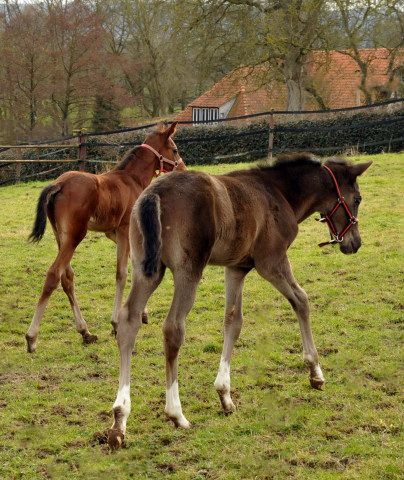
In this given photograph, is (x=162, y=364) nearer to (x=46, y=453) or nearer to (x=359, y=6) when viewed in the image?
(x=46, y=453)

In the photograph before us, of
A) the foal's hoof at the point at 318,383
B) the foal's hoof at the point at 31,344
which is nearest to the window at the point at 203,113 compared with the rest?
the foal's hoof at the point at 31,344

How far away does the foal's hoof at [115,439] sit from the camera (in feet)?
12.5

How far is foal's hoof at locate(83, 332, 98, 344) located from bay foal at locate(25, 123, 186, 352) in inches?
0.4

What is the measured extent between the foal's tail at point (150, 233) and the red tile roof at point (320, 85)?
20213 mm

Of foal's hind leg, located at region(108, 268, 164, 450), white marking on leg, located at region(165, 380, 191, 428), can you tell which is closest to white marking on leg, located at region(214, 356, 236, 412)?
white marking on leg, located at region(165, 380, 191, 428)

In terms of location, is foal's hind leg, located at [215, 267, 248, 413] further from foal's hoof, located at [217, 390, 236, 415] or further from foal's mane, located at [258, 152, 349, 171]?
foal's mane, located at [258, 152, 349, 171]

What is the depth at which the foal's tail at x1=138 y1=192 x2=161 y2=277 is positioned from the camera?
385cm

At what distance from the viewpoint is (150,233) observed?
3.91 meters

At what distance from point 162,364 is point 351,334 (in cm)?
199

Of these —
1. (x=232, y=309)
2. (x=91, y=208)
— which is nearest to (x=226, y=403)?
(x=232, y=309)

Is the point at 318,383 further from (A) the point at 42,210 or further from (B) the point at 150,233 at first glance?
(A) the point at 42,210

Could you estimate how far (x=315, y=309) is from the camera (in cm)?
692

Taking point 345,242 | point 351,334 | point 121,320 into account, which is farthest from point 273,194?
point 351,334

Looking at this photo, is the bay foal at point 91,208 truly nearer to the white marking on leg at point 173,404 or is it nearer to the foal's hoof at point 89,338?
the foal's hoof at point 89,338
